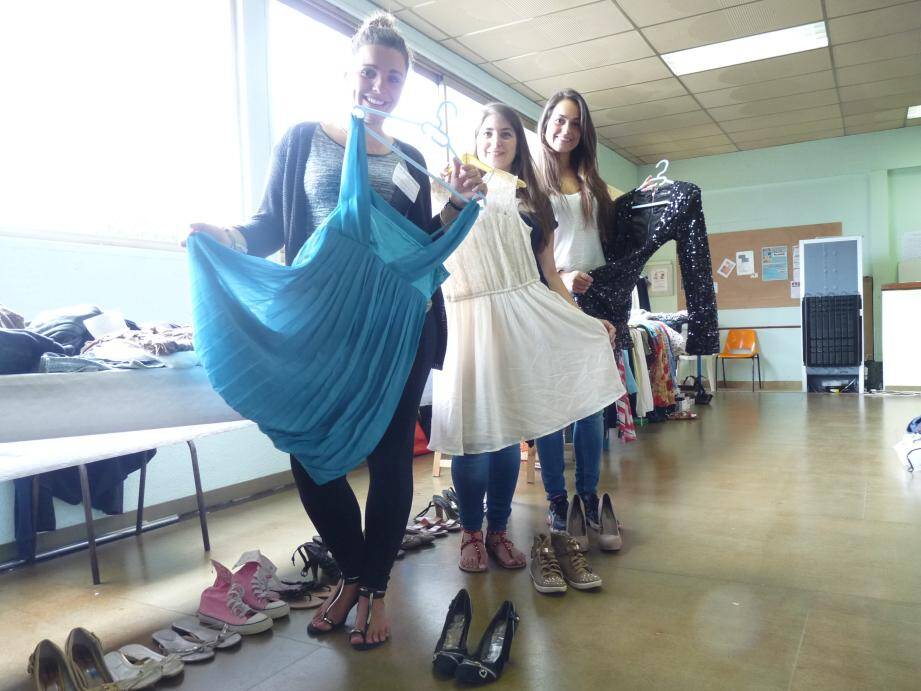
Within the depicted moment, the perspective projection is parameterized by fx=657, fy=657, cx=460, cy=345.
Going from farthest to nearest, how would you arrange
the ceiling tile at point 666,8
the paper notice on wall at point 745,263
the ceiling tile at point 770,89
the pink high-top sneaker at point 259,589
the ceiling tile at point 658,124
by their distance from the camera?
the paper notice on wall at point 745,263 → the ceiling tile at point 658,124 → the ceiling tile at point 770,89 → the ceiling tile at point 666,8 → the pink high-top sneaker at point 259,589

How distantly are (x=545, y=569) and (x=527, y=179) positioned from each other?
1104 millimetres

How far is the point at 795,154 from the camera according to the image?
26.6 feet

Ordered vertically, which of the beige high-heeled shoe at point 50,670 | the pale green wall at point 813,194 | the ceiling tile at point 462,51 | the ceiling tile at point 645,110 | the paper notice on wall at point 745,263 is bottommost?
the beige high-heeled shoe at point 50,670

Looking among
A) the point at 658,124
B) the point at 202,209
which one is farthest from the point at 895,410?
the point at 202,209

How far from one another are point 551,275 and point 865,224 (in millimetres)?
7431

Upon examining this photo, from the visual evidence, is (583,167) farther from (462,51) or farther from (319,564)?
(462,51)

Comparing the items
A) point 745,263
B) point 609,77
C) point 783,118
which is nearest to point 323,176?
point 609,77

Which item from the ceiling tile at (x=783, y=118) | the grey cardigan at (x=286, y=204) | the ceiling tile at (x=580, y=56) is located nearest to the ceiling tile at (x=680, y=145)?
the ceiling tile at (x=783, y=118)

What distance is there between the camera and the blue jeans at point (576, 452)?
6.80ft

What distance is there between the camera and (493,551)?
1989 mm

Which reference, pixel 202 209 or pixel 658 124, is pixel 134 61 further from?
pixel 658 124

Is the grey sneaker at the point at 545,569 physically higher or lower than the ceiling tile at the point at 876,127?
lower

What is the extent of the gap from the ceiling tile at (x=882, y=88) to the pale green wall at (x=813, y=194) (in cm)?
148

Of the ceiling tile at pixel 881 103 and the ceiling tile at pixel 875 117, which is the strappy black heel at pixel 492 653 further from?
the ceiling tile at pixel 875 117
